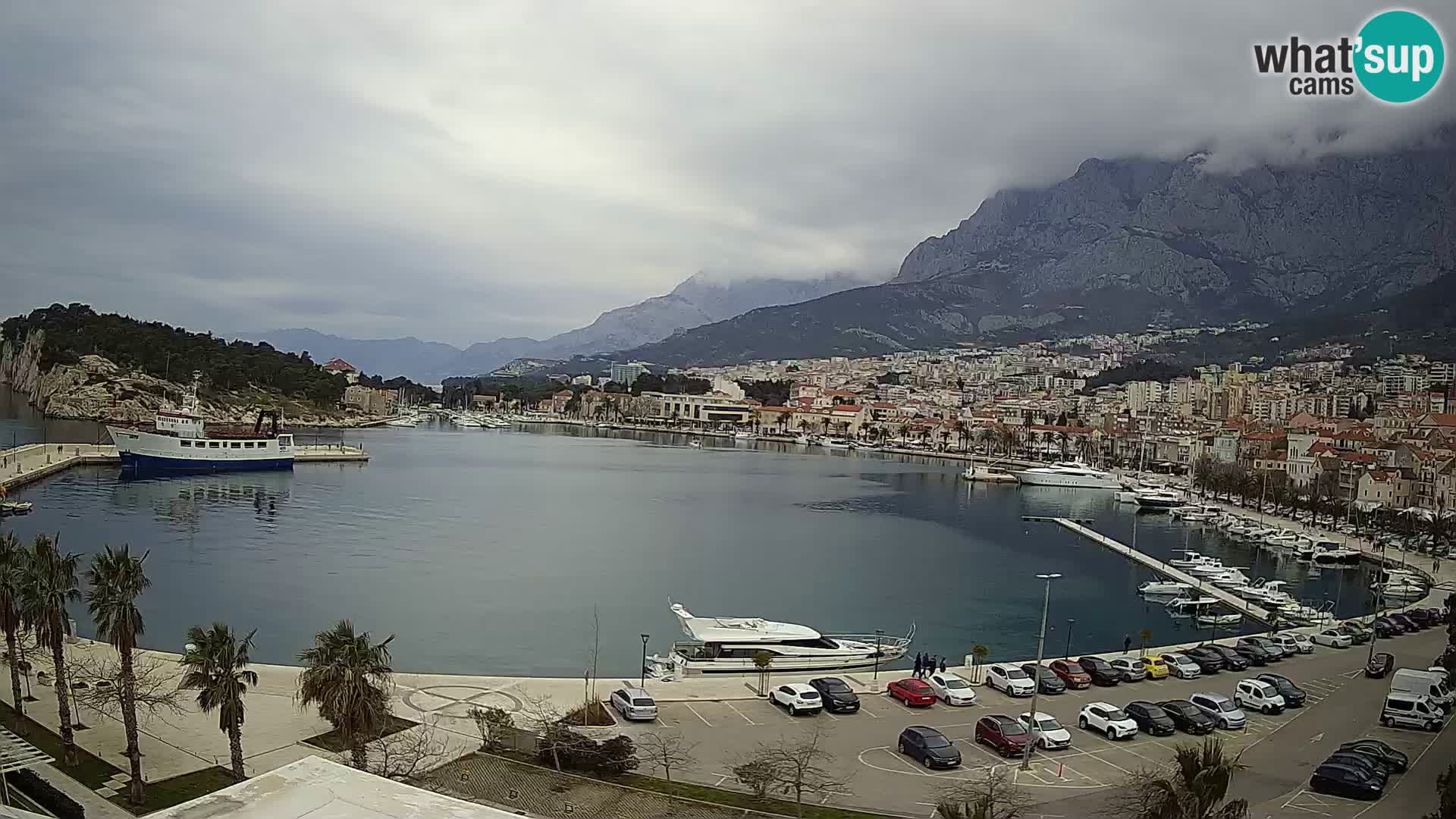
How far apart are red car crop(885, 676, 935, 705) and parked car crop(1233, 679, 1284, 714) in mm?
5305

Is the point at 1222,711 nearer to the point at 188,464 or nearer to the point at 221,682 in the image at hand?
the point at 221,682

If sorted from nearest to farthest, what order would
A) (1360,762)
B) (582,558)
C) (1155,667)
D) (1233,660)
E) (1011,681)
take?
(1360,762), (1011,681), (1155,667), (1233,660), (582,558)

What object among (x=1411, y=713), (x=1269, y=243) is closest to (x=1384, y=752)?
(x=1411, y=713)

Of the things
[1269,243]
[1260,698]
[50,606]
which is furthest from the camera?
[1269,243]

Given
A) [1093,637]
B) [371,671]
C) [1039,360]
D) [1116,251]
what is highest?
[1116,251]

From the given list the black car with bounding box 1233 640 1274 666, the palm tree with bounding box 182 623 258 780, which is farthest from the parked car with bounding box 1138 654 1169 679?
the palm tree with bounding box 182 623 258 780

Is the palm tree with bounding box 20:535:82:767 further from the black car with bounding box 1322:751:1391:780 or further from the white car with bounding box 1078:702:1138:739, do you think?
the black car with bounding box 1322:751:1391:780

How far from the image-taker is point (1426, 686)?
52.2 ft

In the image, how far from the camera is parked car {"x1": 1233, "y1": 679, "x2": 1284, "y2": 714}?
15.9 meters

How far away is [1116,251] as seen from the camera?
193 meters

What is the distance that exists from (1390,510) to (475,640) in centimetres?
4687

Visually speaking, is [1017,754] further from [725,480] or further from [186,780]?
[725,480]

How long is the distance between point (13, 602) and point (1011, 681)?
15.1 meters

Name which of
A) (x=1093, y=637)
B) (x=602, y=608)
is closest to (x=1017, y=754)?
(x=1093, y=637)
